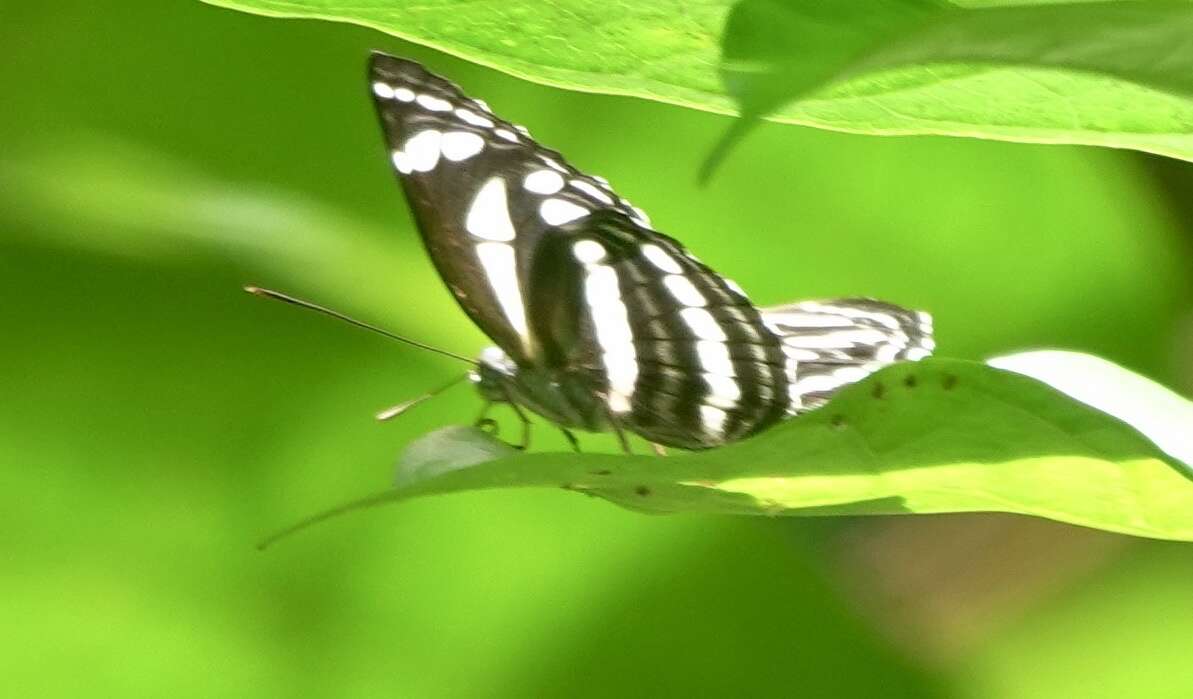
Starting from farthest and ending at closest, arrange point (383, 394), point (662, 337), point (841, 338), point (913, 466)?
1. point (383, 394)
2. point (841, 338)
3. point (662, 337)
4. point (913, 466)

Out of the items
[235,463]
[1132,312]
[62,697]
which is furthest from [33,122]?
[1132,312]

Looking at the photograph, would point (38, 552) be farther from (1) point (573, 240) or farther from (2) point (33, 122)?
(1) point (573, 240)

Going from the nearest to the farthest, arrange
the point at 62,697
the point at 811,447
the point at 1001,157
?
1. the point at 811,447
2. the point at 62,697
3. the point at 1001,157

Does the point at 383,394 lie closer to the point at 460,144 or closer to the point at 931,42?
the point at 460,144

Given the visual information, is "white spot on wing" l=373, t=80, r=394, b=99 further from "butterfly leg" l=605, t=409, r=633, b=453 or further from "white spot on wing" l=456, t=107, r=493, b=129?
"butterfly leg" l=605, t=409, r=633, b=453

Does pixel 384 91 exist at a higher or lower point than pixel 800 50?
lower

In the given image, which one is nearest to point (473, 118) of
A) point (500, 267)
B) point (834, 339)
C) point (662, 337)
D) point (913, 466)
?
point (500, 267)

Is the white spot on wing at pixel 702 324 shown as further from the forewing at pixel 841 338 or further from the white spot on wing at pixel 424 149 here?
the white spot on wing at pixel 424 149

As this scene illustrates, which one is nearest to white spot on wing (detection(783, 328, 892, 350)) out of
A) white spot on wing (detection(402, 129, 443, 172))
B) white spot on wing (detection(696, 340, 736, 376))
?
white spot on wing (detection(696, 340, 736, 376))

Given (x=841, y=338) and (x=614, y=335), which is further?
(x=841, y=338)
